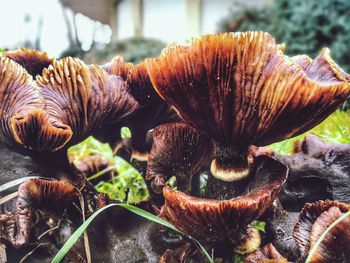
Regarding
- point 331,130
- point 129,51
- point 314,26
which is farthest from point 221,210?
→ point 129,51

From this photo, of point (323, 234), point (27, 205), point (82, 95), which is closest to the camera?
point (323, 234)

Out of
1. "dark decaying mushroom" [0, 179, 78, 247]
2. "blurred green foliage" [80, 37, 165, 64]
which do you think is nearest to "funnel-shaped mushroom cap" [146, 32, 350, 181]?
"dark decaying mushroom" [0, 179, 78, 247]

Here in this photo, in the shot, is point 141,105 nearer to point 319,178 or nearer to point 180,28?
point 319,178

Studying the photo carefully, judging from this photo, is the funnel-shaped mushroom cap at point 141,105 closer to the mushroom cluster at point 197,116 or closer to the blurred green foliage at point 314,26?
the mushroom cluster at point 197,116

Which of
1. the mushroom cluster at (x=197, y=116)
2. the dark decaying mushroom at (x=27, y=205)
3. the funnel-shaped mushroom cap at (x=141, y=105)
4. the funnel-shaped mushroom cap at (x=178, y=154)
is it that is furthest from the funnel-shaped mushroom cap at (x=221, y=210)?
the funnel-shaped mushroom cap at (x=141, y=105)

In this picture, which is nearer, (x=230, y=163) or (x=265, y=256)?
(x=265, y=256)

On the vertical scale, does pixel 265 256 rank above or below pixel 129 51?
above
